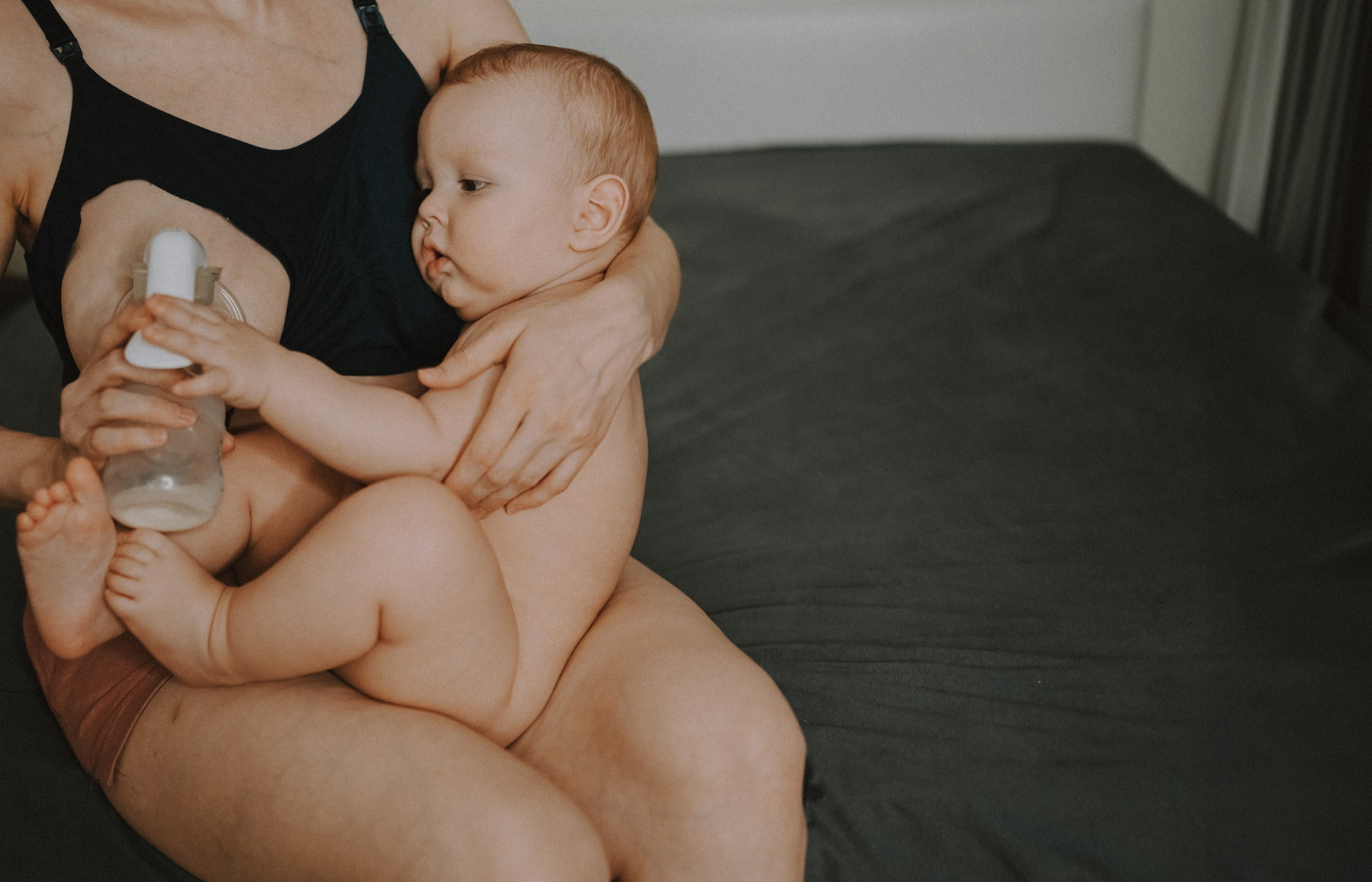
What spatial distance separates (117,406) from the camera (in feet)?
2.46

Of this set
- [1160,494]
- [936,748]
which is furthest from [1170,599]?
[936,748]

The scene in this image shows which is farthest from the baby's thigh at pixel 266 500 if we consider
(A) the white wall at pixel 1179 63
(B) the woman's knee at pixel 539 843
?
(A) the white wall at pixel 1179 63

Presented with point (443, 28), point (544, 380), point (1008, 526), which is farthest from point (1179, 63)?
point (544, 380)

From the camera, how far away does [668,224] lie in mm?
2184

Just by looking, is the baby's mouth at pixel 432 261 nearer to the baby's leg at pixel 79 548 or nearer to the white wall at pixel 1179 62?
the baby's leg at pixel 79 548

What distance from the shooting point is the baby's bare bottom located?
2.60ft

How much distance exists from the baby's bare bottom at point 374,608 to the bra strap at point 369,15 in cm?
55

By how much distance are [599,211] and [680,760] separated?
55cm

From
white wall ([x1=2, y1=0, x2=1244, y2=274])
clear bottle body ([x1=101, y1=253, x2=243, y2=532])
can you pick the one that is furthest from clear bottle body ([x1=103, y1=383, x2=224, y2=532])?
white wall ([x1=2, y1=0, x2=1244, y2=274])

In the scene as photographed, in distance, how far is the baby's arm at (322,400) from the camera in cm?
75

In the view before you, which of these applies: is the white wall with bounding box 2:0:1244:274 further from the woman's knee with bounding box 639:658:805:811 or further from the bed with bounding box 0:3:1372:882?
the woman's knee with bounding box 639:658:805:811

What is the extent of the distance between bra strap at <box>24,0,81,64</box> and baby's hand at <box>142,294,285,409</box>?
1.11 feet

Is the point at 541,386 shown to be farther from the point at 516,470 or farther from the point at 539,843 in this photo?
the point at 539,843

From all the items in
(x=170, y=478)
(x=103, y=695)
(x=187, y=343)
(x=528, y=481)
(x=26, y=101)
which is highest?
(x=26, y=101)
